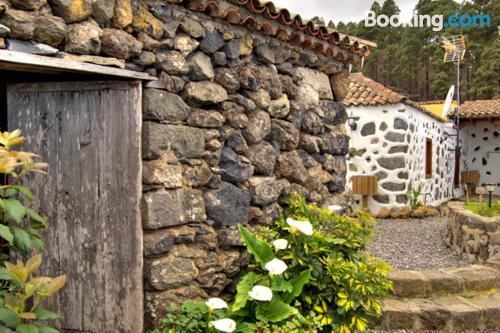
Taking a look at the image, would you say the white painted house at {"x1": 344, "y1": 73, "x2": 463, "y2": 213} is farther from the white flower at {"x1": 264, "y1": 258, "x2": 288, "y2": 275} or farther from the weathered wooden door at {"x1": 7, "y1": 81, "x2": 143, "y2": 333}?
the weathered wooden door at {"x1": 7, "y1": 81, "x2": 143, "y2": 333}

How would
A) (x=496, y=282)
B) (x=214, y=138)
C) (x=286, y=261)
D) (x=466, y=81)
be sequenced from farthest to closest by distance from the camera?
(x=466, y=81) → (x=496, y=282) → (x=286, y=261) → (x=214, y=138)

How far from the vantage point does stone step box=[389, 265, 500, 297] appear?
491 cm

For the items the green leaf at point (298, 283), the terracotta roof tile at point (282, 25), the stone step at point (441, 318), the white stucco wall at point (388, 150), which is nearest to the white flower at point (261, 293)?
the green leaf at point (298, 283)

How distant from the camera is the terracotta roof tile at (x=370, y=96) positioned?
942cm

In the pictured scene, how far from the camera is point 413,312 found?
175 inches

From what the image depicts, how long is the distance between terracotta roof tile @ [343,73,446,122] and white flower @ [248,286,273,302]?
7125 mm

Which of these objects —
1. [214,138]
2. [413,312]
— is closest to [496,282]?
[413,312]

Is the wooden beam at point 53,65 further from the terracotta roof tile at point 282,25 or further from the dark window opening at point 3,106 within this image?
the dark window opening at point 3,106

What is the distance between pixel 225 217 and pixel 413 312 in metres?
2.34

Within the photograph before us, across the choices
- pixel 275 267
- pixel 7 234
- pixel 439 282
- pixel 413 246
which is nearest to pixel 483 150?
pixel 413 246

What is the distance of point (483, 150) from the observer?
15188 mm

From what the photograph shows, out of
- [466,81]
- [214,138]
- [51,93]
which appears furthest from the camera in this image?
[466,81]

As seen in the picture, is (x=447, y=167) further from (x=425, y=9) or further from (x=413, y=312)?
(x=425, y=9)

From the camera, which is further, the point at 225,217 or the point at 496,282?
the point at 496,282
